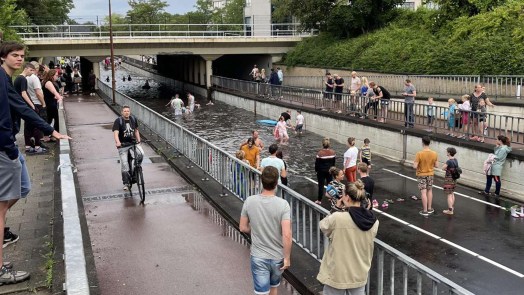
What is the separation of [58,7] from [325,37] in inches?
1867

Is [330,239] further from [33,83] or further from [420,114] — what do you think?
[420,114]

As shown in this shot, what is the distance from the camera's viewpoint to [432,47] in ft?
108

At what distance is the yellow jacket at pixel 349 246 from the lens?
505cm

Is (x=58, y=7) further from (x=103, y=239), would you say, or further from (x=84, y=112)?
(x=103, y=239)

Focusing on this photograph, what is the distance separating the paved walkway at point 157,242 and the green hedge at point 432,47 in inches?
778

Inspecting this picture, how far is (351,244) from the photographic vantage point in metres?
5.07

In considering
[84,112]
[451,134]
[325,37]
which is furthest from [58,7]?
[451,134]

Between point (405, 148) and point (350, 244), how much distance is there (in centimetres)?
1452

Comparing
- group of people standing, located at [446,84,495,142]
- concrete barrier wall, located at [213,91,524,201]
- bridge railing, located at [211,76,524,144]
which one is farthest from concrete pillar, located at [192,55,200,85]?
group of people standing, located at [446,84,495,142]

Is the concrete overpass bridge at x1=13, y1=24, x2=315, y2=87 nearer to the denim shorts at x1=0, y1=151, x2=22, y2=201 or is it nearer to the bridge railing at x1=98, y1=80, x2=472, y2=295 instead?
the bridge railing at x1=98, y1=80, x2=472, y2=295

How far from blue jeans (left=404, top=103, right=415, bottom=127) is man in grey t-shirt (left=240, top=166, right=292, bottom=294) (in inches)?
569

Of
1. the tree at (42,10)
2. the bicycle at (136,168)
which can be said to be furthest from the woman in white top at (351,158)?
the tree at (42,10)

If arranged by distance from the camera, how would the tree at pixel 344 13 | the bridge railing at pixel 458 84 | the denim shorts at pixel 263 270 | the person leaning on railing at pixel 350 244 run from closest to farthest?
the person leaning on railing at pixel 350 244
the denim shorts at pixel 263 270
the bridge railing at pixel 458 84
the tree at pixel 344 13

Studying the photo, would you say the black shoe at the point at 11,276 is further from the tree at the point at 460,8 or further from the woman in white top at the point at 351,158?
the tree at the point at 460,8
